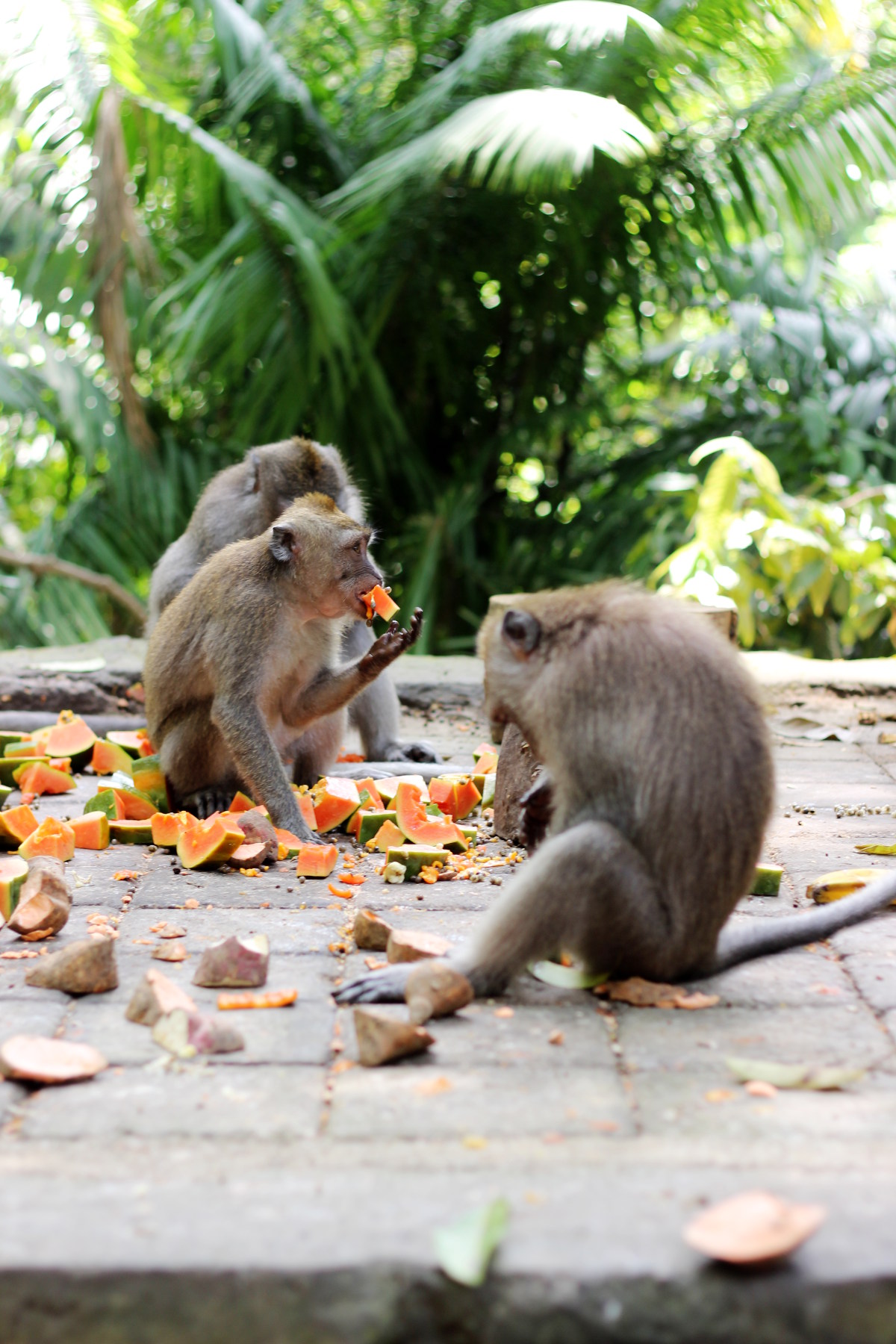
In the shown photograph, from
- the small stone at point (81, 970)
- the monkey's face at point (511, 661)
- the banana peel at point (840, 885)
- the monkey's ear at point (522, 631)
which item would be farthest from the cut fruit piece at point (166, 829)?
the banana peel at point (840, 885)

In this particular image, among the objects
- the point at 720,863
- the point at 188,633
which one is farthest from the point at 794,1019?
the point at 188,633

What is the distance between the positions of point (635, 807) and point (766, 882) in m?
0.98

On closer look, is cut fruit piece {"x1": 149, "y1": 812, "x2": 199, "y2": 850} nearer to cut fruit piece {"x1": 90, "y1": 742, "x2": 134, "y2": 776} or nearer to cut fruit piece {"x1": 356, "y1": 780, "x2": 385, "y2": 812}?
cut fruit piece {"x1": 356, "y1": 780, "x2": 385, "y2": 812}

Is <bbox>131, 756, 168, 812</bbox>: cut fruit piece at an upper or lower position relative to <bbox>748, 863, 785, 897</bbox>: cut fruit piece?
lower

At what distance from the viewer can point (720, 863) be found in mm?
2416

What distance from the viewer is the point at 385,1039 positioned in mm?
2164

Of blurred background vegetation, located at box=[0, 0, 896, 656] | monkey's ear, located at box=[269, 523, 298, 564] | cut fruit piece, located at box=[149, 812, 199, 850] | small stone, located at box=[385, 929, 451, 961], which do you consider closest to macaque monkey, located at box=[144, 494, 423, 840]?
monkey's ear, located at box=[269, 523, 298, 564]

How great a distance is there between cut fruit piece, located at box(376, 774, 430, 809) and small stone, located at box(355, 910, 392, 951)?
3.74 ft

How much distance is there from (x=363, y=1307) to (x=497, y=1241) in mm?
182

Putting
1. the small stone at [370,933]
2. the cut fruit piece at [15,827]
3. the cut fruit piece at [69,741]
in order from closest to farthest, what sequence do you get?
the small stone at [370,933] → the cut fruit piece at [15,827] → the cut fruit piece at [69,741]

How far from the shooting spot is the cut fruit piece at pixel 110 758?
4.84 meters

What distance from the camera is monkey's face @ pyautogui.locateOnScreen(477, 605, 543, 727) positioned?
103 inches

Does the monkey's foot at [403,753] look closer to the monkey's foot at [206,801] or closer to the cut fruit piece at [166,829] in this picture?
the monkey's foot at [206,801]

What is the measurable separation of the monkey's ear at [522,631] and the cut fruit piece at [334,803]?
1477 mm
